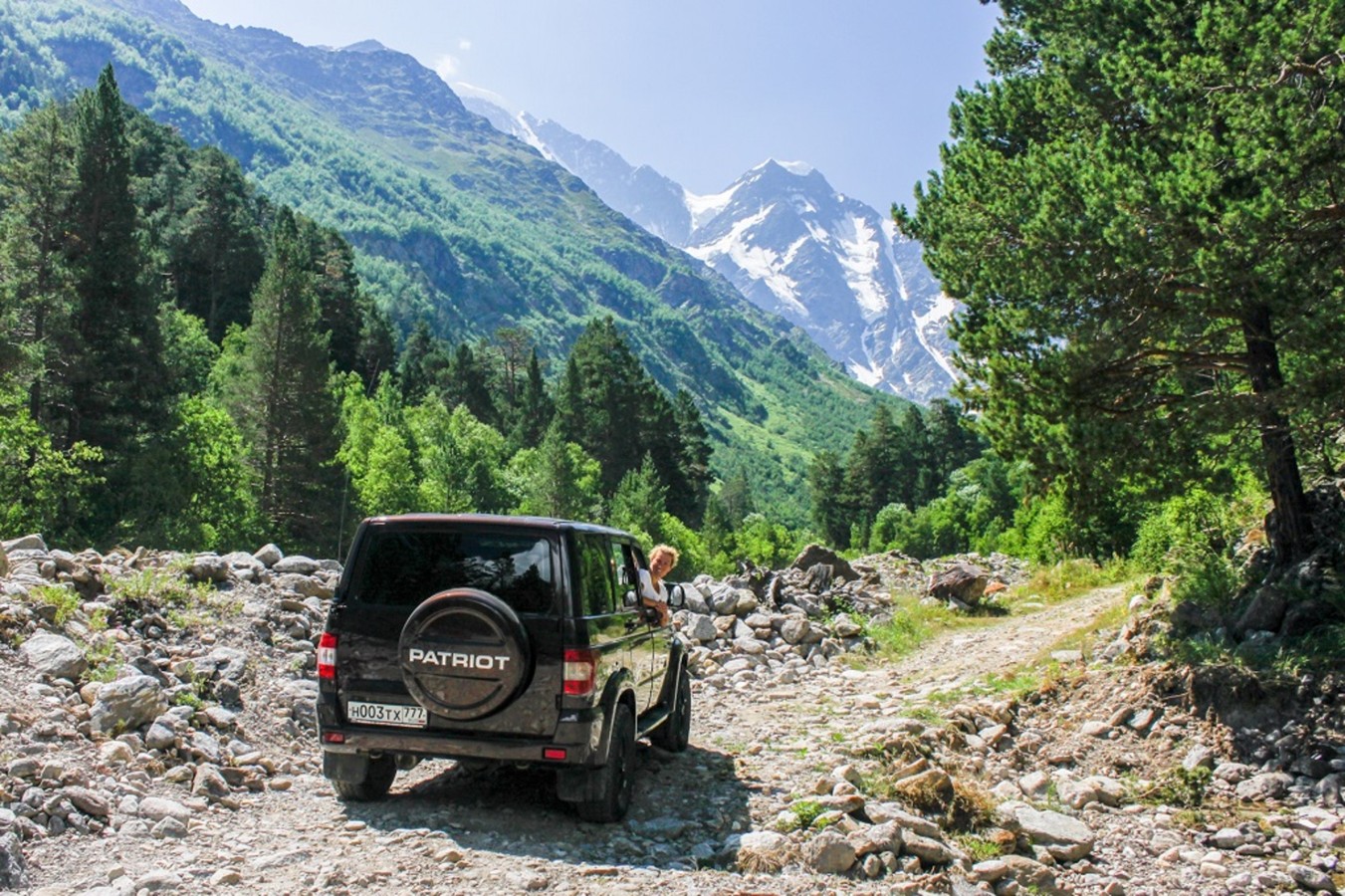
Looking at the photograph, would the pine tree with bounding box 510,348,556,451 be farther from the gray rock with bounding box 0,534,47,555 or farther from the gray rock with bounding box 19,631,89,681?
the gray rock with bounding box 19,631,89,681

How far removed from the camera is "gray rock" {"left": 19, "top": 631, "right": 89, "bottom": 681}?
8.38 metres

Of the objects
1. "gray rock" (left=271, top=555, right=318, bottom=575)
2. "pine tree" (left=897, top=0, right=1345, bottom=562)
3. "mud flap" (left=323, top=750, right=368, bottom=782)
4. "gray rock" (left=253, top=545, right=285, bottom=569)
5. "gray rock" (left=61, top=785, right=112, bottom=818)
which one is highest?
"pine tree" (left=897, top=0, right=1345, bottom=562)

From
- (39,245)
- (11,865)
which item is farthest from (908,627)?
(39,245)

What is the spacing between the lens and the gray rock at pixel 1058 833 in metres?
7.43

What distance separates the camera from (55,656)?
846cm

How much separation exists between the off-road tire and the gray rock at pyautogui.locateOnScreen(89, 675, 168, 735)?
15.5 ft

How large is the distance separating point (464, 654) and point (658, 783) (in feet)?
10.5

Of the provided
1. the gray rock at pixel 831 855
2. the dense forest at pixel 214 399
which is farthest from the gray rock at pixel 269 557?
the gray rock at pixel 831 855

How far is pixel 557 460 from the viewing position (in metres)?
63.7

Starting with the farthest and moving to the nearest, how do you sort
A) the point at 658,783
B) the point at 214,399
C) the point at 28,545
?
the point at 214,399 → the point at 28,545 → the point at 658,783

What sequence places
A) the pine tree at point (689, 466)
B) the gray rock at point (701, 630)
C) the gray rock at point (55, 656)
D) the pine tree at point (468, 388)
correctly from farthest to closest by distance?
1. the pine tree at point (468, 388)
2. the pine tree at point (689, 466)
3. the gray rock at point (701, 630)
4. the gray rock at point (55, 656)

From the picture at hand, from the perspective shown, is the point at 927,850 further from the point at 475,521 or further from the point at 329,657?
the point at 329,657

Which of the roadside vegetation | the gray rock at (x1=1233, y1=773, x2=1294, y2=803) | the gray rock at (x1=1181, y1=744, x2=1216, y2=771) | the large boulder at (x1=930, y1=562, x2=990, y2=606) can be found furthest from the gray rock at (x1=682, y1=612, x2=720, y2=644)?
the gray rock at (x1=1233, y1=773, x2=1294, y2=803)

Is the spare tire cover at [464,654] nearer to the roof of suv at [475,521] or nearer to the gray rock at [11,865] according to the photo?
the roof of suv at [475,521]
